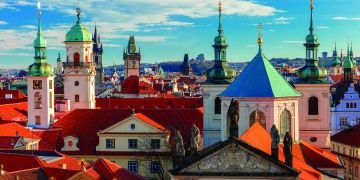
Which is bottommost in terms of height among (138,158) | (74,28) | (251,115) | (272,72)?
(138,158)

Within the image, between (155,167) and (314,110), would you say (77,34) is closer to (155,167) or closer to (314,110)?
(155,167)

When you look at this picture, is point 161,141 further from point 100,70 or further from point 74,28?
point 100,70

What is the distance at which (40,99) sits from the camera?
62562mm

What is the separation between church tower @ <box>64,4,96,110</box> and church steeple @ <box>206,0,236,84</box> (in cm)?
1893

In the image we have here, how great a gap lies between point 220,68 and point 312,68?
7.64 meters

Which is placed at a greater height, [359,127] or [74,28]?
[74,28]

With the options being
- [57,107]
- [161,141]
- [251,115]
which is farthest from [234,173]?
[57,107]

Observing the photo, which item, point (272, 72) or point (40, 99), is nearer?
point (272, 72)

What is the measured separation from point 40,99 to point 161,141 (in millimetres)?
14643

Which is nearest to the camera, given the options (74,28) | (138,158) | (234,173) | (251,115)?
(234,173)

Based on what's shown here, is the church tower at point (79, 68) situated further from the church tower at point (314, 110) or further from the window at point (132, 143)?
the church tower at point (314, 110)

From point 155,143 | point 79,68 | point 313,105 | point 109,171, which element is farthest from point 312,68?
point 79,68

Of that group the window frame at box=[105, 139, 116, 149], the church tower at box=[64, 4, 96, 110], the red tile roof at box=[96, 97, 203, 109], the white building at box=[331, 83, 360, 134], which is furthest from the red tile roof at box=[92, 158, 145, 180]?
the white building at box=[331, 83, 360, 134]

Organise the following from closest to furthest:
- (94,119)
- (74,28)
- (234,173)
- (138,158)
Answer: (234,173) → (138,158) → (94,119) → (74,28)
